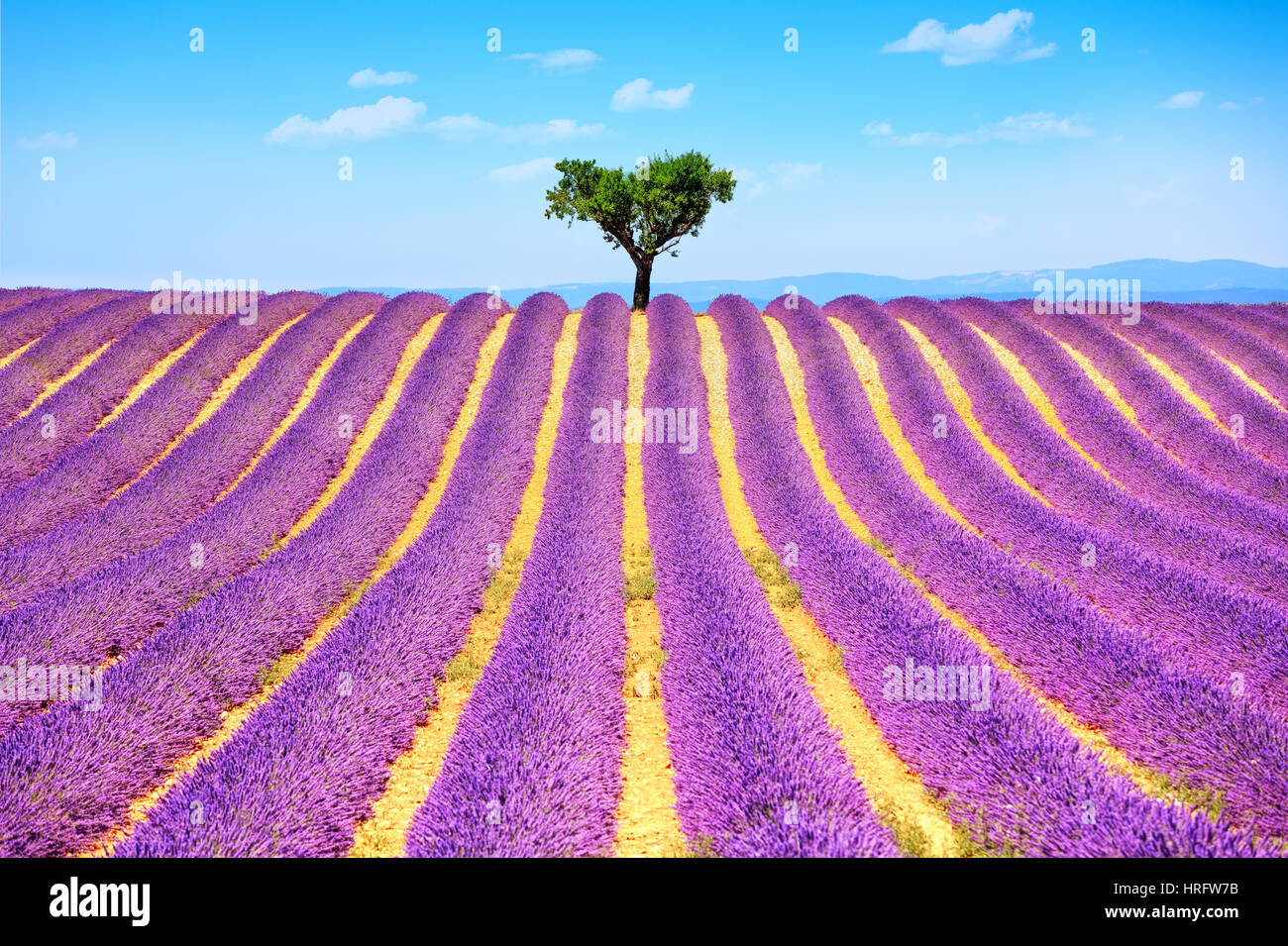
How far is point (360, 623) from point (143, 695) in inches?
65.1

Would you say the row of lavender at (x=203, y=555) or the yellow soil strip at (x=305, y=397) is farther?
the yellow soil strip at (x=305, y=397)

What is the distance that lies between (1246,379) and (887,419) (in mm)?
8613

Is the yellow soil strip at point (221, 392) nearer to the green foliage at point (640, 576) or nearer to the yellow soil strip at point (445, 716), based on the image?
the yellow soil strip at point (445, 716)

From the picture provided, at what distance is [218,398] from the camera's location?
13852 millimetres

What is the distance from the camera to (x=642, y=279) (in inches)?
890

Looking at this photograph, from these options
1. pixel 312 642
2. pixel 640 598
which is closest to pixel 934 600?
pixel 640 598

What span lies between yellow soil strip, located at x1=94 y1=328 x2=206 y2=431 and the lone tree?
1157 cm

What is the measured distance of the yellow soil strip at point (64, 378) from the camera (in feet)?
43.0

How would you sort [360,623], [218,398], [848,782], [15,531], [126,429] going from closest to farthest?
[848,782] < [360,623] < [15,531] < [126,429] < [218,398]

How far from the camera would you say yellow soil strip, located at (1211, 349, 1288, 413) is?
13372 mm

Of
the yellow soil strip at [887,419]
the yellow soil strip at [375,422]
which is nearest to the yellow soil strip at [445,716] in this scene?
the yellow soil strip at [375,422]

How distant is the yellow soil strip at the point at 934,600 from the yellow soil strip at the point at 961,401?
114 inches
